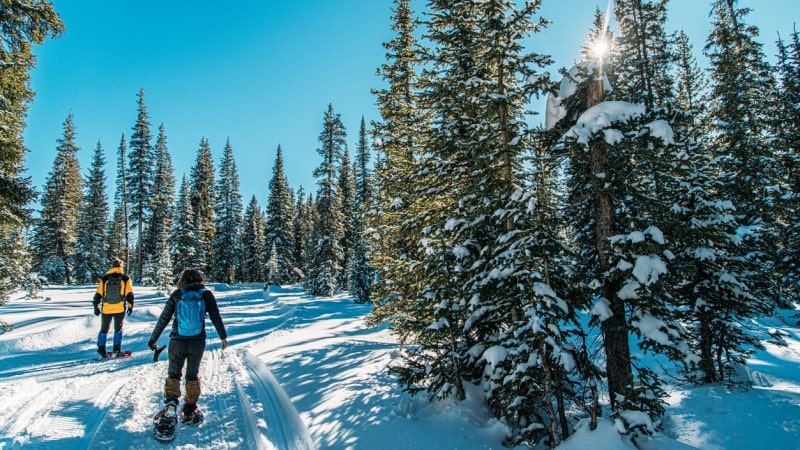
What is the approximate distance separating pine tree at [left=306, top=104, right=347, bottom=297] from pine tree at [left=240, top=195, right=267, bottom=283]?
21.1m

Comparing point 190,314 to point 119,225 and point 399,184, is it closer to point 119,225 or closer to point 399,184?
point 399,184

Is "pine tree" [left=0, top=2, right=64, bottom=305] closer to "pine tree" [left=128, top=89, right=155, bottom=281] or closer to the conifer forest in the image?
the conifer forest

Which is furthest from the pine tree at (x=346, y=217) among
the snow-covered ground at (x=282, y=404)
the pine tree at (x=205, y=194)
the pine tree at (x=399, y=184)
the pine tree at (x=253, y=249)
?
the snow-covered ground at (x=282, y=404)

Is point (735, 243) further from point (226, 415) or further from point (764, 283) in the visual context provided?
point (226, 415)

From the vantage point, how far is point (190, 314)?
242 inches

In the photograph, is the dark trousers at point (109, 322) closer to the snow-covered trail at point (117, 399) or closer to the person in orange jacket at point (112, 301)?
the person in orange jacket at point (112, 301)

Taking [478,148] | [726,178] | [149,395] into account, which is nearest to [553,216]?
[478,148]

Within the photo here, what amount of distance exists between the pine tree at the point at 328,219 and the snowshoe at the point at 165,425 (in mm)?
29002

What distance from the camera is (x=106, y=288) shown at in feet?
33.6

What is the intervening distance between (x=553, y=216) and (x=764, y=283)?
33.9 ft

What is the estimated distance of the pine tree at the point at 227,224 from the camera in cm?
5225

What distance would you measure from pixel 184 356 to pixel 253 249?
5291 cm

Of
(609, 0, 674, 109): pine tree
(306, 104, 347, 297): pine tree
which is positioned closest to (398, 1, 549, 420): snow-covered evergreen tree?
(609, 0, 674, 109): pine tree

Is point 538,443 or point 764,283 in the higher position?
point 764,283
